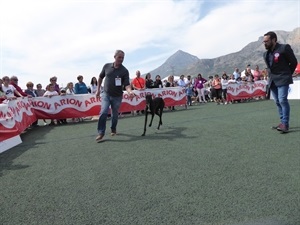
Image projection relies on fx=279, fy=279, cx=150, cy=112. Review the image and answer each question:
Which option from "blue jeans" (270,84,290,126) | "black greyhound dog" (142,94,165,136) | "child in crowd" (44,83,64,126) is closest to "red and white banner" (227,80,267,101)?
"black greyhound dog" (142,94,165,136)

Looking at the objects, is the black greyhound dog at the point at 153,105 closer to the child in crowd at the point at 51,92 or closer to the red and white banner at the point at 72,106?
the red and white banner at the point at 72,106

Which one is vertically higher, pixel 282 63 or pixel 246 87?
pixel 282 63

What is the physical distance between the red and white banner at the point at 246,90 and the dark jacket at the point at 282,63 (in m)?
9.89

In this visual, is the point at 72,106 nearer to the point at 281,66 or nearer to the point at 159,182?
the point at 281,66

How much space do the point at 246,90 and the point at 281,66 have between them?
11095 mm

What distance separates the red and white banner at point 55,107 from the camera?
6.59 metres

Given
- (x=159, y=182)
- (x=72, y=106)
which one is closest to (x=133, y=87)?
(x=72, y=106)

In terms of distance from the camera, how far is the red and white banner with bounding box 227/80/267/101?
614 inches

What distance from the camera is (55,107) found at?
10.5m

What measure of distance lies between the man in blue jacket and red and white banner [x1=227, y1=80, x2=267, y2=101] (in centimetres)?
986

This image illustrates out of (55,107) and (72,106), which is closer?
(55,107)

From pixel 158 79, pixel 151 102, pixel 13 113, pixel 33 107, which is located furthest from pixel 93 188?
pixel 158 79

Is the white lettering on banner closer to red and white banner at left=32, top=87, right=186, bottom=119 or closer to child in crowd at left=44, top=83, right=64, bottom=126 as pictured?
red and white banner at left=32, top=87, right=186, bottom=119

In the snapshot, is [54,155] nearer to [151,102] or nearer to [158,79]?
[151,102]
